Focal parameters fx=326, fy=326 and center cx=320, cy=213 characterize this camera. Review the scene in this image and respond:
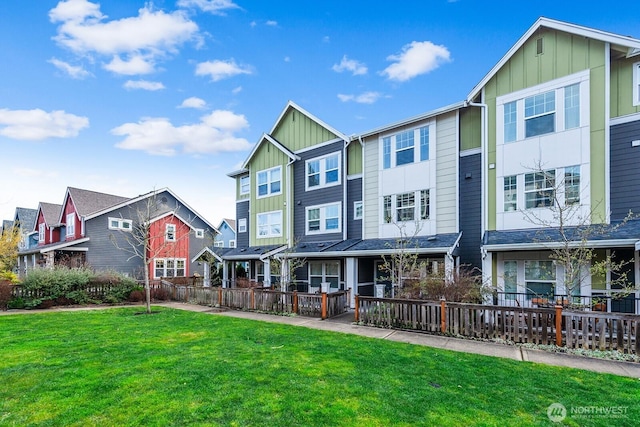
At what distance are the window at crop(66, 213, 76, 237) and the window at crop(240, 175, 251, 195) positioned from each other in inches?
521

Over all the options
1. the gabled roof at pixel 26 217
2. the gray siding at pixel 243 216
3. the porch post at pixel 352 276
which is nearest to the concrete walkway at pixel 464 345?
the porch post at pixel 352 276

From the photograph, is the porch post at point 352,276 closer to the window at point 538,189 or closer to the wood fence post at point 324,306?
the wood fence post at point 324,306

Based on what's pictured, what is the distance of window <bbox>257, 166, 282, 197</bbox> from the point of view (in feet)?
63.5

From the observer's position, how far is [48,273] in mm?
15102

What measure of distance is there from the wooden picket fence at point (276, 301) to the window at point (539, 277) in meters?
6.53

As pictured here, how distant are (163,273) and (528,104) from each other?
84.9 feet

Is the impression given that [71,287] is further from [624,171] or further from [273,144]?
[624,171]

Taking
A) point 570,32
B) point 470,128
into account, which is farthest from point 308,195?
point 570,32

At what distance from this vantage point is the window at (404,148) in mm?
14529

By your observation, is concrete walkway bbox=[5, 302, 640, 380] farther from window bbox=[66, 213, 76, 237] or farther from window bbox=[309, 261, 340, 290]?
window bbox=[66, 213, 76, 237]

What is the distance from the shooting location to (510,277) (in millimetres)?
11523

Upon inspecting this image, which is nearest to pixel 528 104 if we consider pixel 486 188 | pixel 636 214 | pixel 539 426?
pixel 486 188

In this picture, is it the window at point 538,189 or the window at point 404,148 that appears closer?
the window at point 538,189

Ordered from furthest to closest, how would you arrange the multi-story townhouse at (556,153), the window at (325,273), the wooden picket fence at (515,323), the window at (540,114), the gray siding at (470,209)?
the window at (325,273) → the gray siding at (470,209) → the window at (540,114) → the multi-story townhouse at (556,153) → the wooden picket fence at (515,323)
